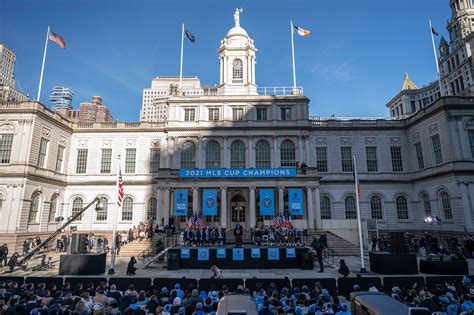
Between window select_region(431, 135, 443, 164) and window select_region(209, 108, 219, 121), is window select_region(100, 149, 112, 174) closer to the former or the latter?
window select_region(209, 108, 219, 121)

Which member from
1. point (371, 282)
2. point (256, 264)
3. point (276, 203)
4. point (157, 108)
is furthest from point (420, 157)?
point (157, 108)

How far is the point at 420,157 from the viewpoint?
116 ft

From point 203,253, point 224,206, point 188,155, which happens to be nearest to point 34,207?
point 188,155

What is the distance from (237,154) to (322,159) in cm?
1135

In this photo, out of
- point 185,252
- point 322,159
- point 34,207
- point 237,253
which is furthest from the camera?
point 322,159

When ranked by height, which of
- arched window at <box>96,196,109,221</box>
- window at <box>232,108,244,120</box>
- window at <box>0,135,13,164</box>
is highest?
window at <box>232,108,244,120</box>

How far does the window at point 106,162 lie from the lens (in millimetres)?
37969

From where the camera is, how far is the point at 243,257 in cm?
2128

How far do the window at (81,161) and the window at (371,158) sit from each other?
37415 millimetres

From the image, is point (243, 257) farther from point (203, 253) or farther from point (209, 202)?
point (209, 202)

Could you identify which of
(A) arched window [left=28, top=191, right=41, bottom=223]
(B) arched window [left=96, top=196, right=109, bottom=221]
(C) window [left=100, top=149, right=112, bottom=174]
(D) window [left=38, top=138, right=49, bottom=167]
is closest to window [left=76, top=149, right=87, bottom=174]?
(C) window [left=100, top=149, right=112, bottom=174]

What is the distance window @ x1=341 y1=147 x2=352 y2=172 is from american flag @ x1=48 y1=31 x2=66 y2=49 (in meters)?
36.0

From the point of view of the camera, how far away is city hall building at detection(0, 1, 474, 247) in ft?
103

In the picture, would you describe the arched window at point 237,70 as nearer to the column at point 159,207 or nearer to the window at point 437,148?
the column at point 159,207
